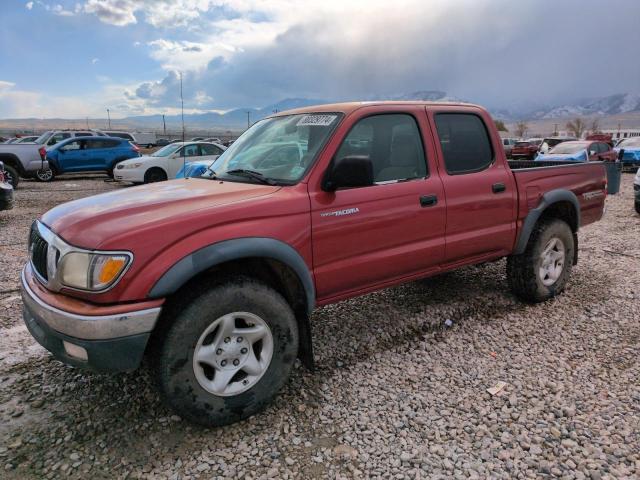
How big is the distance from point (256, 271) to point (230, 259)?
0.37m

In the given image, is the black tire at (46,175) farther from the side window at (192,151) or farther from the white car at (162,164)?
the side window at (192,151)

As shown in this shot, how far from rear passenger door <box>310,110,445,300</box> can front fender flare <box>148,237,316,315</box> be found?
0.15 meters

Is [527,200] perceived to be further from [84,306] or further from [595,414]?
[84,306]

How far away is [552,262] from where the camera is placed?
462cm

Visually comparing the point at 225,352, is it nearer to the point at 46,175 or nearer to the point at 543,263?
the point at 543,263

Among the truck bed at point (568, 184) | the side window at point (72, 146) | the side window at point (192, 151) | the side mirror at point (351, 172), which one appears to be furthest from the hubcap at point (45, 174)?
the side mirror at point (351, 172)

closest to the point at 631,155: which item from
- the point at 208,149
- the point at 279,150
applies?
the point at 208,149

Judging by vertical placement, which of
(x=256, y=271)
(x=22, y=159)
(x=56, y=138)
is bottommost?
(x=256, y=271)

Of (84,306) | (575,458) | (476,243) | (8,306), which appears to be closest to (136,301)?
(84,306)

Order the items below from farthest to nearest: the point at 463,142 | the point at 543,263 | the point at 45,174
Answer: the point at 45,174, the point at 543,263, the point at 463,142

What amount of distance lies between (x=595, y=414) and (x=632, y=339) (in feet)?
4.45

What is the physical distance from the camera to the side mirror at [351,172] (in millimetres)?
2824

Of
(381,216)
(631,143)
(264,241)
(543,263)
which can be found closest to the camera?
(264,241)

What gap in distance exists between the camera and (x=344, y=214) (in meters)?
3.03
